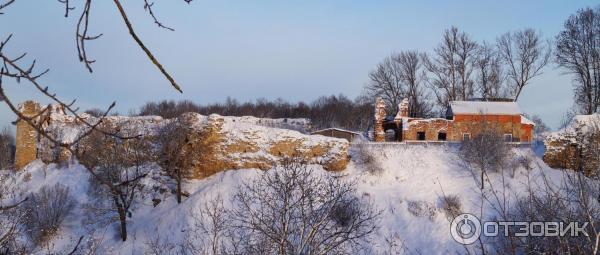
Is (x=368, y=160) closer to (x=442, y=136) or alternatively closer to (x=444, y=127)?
(x=444, y=127)

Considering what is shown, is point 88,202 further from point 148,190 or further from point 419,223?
point 419,223

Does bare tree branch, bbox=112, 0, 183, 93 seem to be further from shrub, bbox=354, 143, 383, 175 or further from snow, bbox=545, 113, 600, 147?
snow, bbox=545, 113, 600, 147

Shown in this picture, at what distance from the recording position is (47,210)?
57.5ft

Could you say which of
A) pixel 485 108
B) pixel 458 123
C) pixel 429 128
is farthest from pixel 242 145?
pixel 485 108

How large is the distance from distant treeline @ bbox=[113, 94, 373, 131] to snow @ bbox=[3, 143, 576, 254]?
14.9m

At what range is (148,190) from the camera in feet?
62.3

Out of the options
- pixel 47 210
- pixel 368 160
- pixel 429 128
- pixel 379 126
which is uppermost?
pixel 379 126

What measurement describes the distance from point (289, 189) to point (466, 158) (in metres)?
12.0

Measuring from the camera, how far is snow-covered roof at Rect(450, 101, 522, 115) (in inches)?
1016

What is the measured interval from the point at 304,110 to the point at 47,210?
27562mm

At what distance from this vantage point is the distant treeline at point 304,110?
38.4m

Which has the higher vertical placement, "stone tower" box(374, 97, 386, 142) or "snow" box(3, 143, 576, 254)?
"stone tower" box(374, 97, 386, 142)

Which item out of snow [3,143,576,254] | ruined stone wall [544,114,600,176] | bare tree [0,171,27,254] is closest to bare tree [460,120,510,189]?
snow [3,143,576,254]

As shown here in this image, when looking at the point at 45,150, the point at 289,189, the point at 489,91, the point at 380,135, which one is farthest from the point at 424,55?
the point at 289,189
